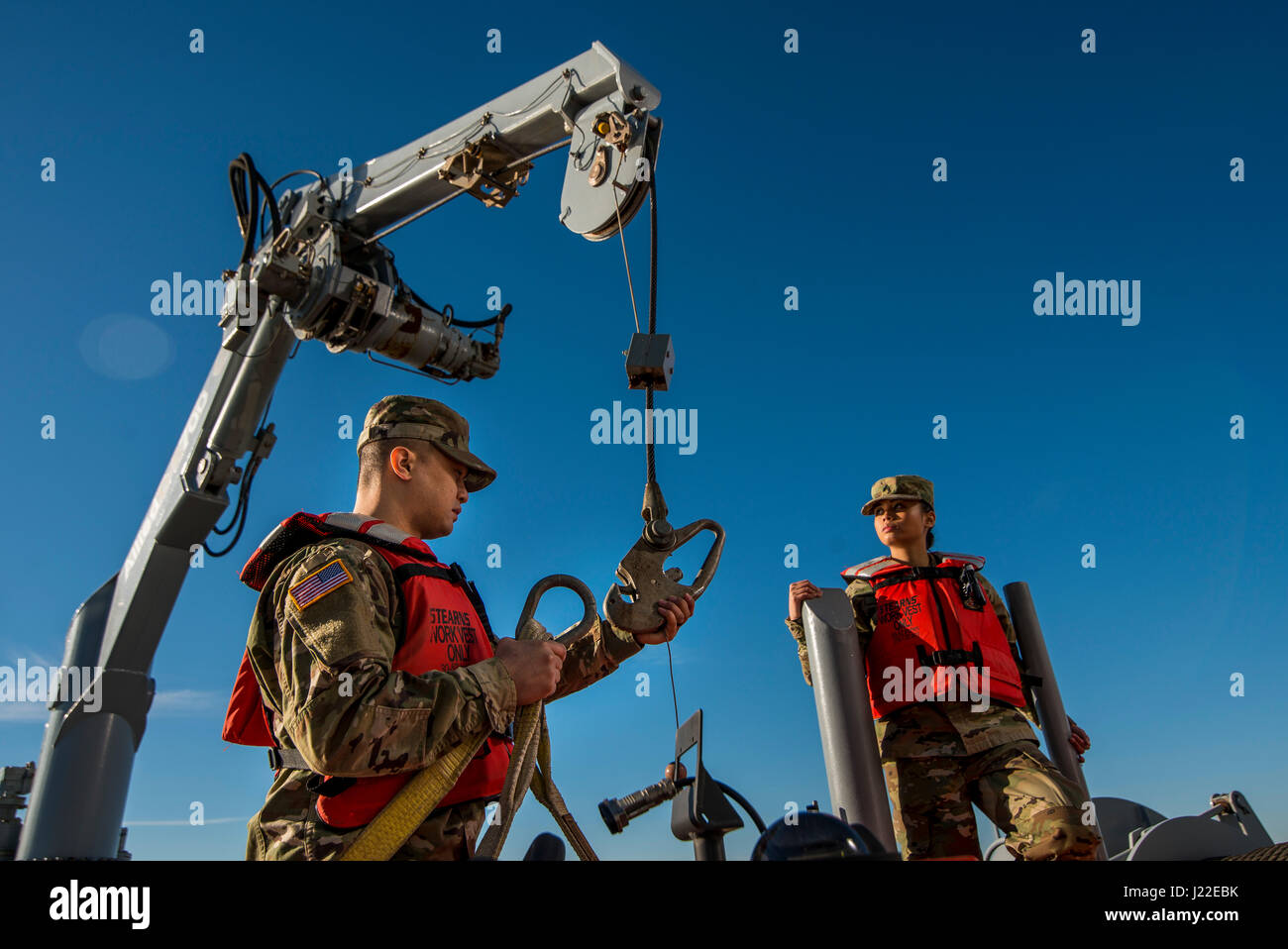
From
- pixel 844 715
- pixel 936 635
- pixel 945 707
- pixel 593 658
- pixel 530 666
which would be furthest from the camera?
pixel 936 635

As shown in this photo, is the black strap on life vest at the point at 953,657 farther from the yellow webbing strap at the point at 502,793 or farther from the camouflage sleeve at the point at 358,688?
the camouflage sleeve at the point at 358,688

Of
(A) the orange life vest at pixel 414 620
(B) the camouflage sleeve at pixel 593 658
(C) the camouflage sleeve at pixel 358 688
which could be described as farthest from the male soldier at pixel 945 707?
(C) the camouflage sleeve at pixel 358 688

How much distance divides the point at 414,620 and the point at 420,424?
83 centimetres

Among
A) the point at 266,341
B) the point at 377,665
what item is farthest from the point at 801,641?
the point at 266,341

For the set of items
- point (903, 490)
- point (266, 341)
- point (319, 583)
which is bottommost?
point (319, 583)

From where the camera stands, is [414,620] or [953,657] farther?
[953,657]

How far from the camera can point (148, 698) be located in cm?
658

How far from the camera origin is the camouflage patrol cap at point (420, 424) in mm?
3084

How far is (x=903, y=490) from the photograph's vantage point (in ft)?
17.2

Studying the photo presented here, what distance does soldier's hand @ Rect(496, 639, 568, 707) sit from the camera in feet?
7.89

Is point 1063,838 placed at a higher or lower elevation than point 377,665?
lower

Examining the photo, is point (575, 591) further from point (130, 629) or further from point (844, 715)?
point (130, 629)
